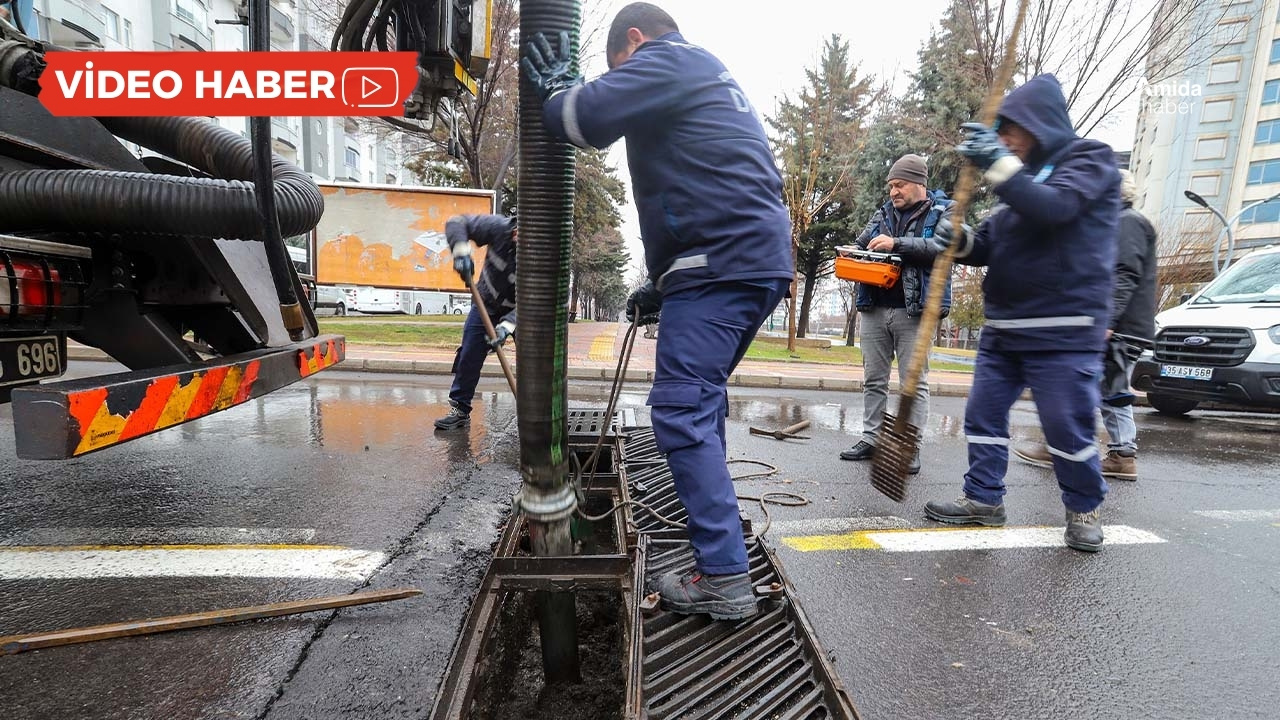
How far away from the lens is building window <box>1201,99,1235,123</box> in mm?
41375

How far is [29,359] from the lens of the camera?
7.43 feet

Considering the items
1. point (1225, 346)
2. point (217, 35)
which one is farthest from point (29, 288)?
point (217, 35)

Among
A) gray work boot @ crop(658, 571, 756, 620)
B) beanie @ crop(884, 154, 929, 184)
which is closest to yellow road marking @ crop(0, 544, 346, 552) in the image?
gray work boot @ crop(658, 571, 756, 620)

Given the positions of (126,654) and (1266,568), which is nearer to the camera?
(126,654)

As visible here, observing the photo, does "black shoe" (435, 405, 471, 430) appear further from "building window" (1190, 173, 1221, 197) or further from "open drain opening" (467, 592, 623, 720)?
"building window" (1190, 173, 1221, 197)

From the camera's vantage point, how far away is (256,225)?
2.62 m

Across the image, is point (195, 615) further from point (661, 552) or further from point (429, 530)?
point (661, 552)

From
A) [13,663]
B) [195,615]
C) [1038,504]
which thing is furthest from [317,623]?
[1038,504]

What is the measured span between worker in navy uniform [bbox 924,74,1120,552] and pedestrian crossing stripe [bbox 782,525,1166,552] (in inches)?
8.0

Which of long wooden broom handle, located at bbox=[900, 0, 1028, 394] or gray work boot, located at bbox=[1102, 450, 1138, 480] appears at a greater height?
long wooden broom handle, located at bbox=[900, 0, 1028, 394]

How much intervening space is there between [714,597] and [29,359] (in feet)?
8.20

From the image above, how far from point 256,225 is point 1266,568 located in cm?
454

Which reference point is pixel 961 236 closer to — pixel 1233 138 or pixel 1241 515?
pixel 1241 515

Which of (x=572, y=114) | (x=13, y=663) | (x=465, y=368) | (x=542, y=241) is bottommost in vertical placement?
(x=13, y=663)
